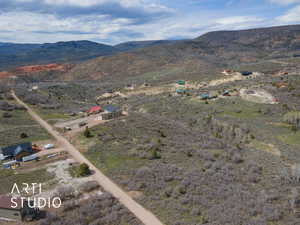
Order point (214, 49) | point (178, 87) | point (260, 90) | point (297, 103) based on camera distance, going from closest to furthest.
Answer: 1. point (297, 103)
2. point (260, 90)
3. point (178, 87)
4. point (214, 49)

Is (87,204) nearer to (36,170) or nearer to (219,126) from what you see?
(36,170)

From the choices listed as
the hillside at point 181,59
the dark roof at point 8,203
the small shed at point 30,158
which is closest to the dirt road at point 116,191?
the small shed at point 30,158

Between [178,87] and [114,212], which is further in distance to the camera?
[178,87]

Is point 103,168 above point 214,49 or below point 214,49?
below

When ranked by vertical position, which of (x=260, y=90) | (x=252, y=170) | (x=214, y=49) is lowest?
(x=252, y=170)

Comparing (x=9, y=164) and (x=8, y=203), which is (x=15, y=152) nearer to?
(x=9, y=164)

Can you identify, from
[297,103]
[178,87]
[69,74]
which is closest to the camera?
[297,103]

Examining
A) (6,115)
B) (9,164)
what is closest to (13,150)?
(9,164)

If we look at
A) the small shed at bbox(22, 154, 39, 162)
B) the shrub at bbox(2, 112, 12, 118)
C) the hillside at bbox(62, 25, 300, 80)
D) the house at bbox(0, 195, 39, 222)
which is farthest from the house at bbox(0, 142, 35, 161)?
the hillside at bbox(62, 25, 300, 80)

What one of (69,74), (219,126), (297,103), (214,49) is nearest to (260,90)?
(297,103)

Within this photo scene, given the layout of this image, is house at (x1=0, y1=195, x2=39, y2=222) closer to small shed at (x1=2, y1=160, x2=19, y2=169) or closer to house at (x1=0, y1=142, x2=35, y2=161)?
small shed at (x1=2, y1=160, x2=19, y2=169)
